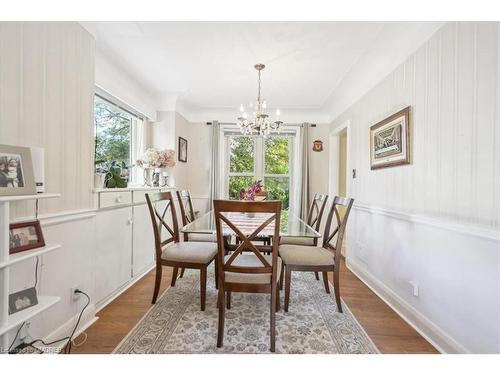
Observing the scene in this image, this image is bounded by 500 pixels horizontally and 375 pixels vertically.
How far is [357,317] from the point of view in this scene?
6.45 feet

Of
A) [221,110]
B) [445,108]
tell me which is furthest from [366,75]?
[221,110]

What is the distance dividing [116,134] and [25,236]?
2093 mm

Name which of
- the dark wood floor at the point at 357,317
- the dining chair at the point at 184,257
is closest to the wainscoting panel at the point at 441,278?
the dark wood floor at the point at 357,317

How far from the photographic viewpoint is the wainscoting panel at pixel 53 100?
129cm

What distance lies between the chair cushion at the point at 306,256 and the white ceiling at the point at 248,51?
186cm

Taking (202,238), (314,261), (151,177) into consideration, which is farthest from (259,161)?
(314,261)

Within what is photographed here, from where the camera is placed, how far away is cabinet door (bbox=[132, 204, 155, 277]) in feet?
8.70

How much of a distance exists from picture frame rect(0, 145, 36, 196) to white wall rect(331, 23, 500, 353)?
240cm

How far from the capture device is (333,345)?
1.61m

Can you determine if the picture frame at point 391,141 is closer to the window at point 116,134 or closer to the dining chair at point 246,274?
the dining chair at point 246,274

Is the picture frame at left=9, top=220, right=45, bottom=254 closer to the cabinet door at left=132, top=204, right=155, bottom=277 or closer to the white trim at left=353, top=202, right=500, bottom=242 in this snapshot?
the cabinet door at left=132, top=204, right=155, bottom=277

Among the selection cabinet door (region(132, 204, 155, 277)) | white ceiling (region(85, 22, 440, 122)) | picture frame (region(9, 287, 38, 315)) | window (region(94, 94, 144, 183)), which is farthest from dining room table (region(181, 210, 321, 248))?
white ceiling (region(85, 22, 440, 122))

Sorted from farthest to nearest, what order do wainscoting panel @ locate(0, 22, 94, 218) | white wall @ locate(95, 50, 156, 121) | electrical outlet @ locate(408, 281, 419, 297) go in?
→ white wall @ locate(95, 50, 156, 121) → electrical outlet @ locate(408, 281, 419, 297) → wainscoting panel @ locate(0, 22, 94, 218)

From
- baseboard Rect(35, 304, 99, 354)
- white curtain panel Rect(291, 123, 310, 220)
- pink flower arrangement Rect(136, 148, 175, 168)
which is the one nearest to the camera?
baseboard Rect(35, 304, 99, 354)
